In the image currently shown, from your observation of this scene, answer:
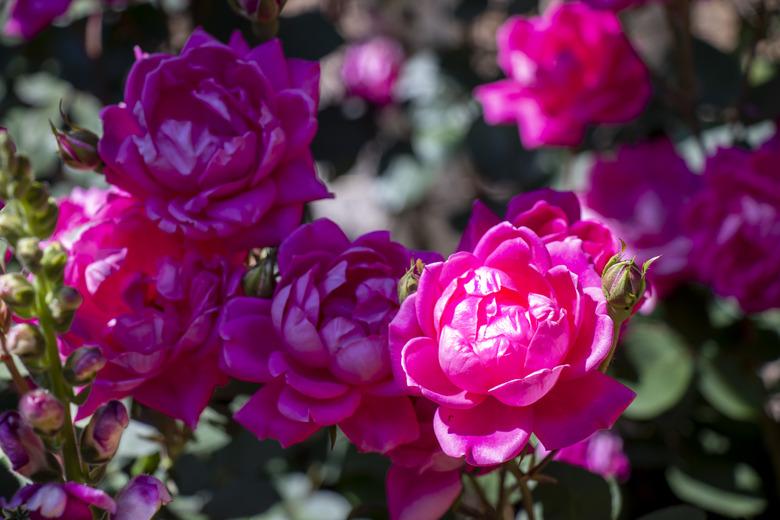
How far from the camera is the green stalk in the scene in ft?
1.83

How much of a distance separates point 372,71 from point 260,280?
1189 mm

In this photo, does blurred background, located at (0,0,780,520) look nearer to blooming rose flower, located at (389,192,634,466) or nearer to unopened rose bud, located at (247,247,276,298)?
unopened rose bud, located at (247,247,276,298)

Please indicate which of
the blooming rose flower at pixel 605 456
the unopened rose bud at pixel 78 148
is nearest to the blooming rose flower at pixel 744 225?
the blooming rose flower at pixel 605 456

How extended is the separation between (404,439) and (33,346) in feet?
0.75

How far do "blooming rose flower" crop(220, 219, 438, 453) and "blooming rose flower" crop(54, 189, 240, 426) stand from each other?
3 cm

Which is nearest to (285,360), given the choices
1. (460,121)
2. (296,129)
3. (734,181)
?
(296,129)

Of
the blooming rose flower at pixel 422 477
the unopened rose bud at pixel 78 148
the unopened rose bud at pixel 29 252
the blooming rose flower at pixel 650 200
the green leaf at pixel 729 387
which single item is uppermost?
the unopened rose bud at pixel 29 252

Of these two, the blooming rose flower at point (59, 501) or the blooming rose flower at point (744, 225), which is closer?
the blooming rose flower at point (59, 501)

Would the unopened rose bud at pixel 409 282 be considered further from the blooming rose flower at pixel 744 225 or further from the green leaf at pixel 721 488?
the green leaf at pixel 721 488

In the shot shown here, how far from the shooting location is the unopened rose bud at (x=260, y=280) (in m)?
0.66

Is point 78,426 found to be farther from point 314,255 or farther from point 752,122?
point 752,122

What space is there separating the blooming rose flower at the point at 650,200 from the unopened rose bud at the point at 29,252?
0.83 m

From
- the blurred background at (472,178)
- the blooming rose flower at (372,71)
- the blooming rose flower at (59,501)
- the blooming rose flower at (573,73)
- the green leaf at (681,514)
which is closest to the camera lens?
the blooming rose flower at (59,501)

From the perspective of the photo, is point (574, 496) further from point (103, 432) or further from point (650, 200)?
point (650, 200)
